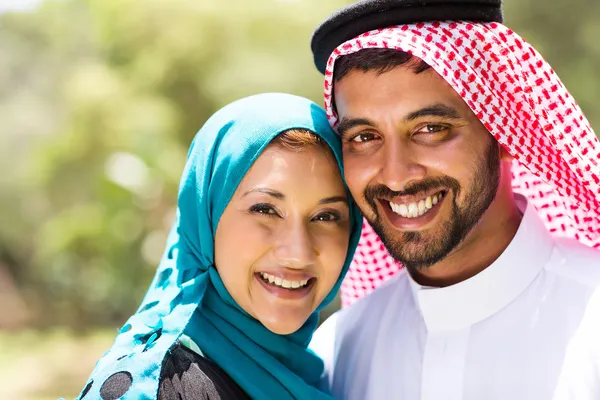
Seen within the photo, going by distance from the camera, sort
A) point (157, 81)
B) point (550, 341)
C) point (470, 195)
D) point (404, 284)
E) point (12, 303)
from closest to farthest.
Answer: point (550, 341), point (470, 195), point (404, 284), point (157, 81), point (12, 303)

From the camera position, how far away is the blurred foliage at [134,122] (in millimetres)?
13180

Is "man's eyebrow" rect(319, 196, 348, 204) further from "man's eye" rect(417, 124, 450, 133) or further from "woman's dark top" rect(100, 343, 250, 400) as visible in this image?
"woman's dark top" rect(100, 343, 250, 400)

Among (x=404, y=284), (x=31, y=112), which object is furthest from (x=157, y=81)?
(x=404, y=284)

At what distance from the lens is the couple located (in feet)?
7.34

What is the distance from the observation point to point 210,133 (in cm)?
244

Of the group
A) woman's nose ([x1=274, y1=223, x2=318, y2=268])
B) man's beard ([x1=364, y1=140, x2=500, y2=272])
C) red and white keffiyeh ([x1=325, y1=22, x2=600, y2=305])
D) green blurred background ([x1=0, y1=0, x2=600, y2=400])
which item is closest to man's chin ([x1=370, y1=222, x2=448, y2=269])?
man's beard ([x1=364, y1=140, x2=500, y2=272])

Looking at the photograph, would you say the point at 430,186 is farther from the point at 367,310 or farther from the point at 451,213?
the point at 367,310

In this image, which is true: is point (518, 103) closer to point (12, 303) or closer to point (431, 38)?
point (431, 38)

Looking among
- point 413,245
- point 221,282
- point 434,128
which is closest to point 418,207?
point 413,245

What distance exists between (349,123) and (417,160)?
0.82 ft

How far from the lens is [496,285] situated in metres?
2.34

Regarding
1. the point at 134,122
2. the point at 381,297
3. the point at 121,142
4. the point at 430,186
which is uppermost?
the point at 134,122

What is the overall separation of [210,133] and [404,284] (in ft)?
2.93

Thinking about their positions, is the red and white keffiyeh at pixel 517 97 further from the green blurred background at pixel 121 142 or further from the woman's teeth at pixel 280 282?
the green blurred background at pixel 121 142
